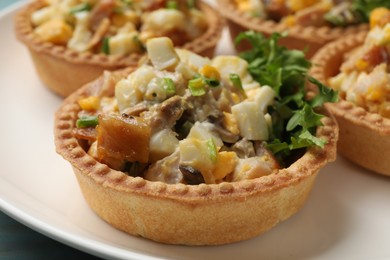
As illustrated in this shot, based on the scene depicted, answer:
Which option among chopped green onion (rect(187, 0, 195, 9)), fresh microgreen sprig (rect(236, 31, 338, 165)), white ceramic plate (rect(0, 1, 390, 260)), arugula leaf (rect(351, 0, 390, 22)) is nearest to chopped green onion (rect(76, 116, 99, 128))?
white ceramic plate (rect(0, 1, 390, 260))

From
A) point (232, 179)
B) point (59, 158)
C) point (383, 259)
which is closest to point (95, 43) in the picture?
point (59, 158)

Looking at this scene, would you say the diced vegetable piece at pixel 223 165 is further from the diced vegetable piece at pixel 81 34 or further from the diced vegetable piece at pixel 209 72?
the diced vegetable piece at pixel 81 34

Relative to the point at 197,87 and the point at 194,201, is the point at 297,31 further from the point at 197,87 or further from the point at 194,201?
the point at 194,201

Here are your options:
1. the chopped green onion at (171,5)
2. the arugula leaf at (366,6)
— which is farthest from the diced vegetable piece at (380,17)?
the chopped green onion at (171,5)

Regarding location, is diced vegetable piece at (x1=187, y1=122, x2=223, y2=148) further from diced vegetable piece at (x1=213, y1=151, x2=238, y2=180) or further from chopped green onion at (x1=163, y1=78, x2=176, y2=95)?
chopped green onion at (x1=163, y1=78, x2=176, y2=95)

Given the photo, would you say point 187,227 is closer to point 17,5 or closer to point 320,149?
point 320,149

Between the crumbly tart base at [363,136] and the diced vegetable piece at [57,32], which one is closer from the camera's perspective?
the crumbly tart base at [363,136]

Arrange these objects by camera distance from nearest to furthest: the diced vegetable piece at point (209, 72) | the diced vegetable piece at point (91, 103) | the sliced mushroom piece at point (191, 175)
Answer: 1. the sliced mushroom piece at point (191, 175)
2. the diced vegetable piece at point (209, 72)
3. the diced vegetable piece at point (91, 103)
